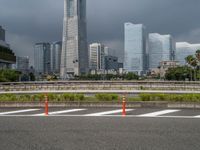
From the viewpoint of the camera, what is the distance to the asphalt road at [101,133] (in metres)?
9.48

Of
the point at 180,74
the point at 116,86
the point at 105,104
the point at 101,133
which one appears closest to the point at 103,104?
the point at 105,104

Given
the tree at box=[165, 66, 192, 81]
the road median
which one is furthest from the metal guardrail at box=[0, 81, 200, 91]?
the tree at box=[165, 66, 192, 81]

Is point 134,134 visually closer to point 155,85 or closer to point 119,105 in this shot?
point 119,105

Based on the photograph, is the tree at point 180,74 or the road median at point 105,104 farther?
the tree at point 180,74

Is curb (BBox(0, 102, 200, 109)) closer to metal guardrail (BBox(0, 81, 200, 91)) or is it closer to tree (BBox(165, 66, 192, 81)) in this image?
metal guardrail (BBox(0, 81, 200, 91))

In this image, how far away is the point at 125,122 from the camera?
47.2ft

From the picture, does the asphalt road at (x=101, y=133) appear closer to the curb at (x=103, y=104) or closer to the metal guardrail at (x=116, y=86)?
the curb at (x=103, y=104)

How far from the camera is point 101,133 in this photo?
1157 cm

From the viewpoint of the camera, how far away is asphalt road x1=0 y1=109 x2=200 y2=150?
31.1 feet

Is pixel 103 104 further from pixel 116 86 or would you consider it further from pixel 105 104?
pixel 116 86


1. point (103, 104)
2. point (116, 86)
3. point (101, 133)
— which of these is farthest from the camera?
point (116, 86)

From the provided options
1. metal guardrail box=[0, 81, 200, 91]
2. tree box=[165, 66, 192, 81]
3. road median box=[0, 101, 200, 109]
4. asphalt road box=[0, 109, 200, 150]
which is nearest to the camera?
asphalt road box=[0, 109, 200, 150]

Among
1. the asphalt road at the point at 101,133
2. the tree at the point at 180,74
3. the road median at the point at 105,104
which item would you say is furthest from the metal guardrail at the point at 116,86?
the tree at the point at 180,74

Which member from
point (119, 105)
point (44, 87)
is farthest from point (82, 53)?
point (119, 105)
